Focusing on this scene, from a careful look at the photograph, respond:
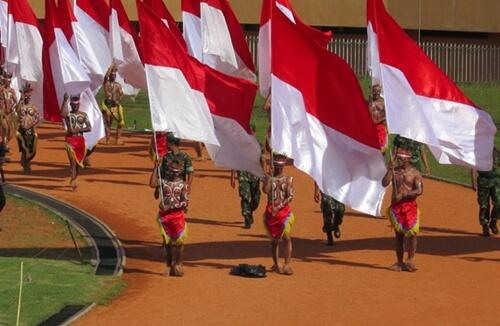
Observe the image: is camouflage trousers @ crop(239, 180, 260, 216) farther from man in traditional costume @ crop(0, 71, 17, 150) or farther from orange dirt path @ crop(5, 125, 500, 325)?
man in traditional costume @ crop(0, 71, 17, 150)

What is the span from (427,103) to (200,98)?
10.2ft

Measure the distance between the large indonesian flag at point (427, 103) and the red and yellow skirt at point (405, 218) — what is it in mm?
778

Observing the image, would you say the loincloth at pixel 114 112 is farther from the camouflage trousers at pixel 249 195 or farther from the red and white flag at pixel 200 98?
the red and white flag at pixel 200 98

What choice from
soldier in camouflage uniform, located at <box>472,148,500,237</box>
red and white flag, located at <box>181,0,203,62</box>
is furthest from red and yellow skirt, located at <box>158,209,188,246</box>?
red and white flag, located at <box>181,0,203,62</box>

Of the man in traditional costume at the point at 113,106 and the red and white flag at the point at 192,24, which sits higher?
the red and white flag at the point at 192,24

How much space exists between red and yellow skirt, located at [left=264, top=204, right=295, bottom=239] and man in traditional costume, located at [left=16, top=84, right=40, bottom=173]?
10.8 metres

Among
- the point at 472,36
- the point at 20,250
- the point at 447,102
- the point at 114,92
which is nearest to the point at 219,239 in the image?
the point at 20,250

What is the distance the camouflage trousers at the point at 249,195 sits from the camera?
24.2m

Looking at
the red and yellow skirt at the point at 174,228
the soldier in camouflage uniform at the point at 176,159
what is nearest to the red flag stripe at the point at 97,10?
the soldier in camouflage uniform at the point at 176,159

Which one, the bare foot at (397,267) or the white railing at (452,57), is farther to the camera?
the white railing at (452,57)

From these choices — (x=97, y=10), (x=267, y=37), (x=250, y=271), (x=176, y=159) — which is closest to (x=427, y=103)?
(x=267, y=37)

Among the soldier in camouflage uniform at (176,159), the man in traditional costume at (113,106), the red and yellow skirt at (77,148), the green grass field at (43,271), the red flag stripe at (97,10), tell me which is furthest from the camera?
the man in traditional costume at (113,106)

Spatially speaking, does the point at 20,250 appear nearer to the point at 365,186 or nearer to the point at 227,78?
the point at 227,78

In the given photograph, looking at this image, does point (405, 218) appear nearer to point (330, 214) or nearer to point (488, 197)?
point (330, 214)
